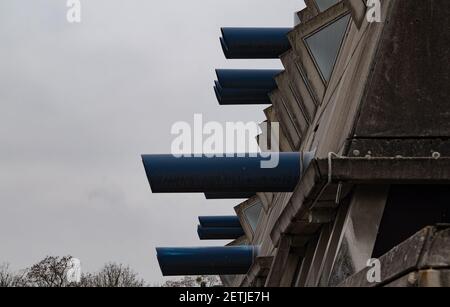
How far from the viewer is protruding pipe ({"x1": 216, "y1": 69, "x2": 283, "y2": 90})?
38969 millimetres

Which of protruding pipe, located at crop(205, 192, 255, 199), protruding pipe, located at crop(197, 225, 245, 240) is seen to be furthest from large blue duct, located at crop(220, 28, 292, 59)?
protruding pipe, located at crop(197, 225, 245, 240)

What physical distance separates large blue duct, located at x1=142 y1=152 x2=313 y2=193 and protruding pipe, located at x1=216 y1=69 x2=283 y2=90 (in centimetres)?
1984

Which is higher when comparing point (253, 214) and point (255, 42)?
point (253, 214)

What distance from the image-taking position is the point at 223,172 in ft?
61.7

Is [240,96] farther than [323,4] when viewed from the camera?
Yes

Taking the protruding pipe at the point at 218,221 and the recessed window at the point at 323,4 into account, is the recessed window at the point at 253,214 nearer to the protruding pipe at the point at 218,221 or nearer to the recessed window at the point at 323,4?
the protruding pipe at the point at 218,221

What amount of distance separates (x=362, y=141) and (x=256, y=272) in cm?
1382

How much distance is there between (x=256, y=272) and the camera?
29906 millimetres

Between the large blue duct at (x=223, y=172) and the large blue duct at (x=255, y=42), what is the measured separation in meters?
17.1

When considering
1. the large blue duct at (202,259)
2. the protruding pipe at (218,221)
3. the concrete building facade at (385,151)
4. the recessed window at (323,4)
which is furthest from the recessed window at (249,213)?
the concrete building facade at (385,151)

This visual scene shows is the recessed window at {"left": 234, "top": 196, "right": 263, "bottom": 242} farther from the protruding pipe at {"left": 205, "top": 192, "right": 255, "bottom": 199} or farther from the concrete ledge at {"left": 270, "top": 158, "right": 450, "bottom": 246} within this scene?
the concrete ledge at {"left": 270, "top": 158, "right": 450, "bottom": 246}

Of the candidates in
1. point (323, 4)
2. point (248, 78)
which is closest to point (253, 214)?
point (248, 78)

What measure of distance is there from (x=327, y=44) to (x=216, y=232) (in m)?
31.3

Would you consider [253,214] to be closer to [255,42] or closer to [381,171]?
[255,42]
